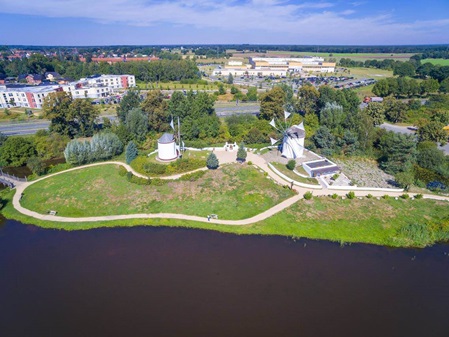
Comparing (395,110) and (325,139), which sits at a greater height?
(395,110)

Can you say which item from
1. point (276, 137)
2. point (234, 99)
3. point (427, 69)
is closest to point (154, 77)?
point (234, 99)

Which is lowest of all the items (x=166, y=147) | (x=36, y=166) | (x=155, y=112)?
(x=36, y=166)

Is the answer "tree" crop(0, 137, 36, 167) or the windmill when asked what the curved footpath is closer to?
the windmill

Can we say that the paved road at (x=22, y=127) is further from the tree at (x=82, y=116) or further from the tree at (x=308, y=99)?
the tree at (x=308, y=99)

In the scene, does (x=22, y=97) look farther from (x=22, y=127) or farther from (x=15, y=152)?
(x=15, y=152)

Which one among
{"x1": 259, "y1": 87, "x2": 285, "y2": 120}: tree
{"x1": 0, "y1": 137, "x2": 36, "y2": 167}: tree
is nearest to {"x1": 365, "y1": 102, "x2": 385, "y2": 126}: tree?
{"x1": 259, "y1": 87, "x2": 285, "y2": 120}: tree

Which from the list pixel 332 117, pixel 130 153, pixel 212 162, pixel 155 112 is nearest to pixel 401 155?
pixel 332 117
